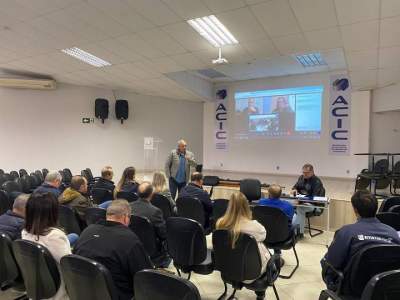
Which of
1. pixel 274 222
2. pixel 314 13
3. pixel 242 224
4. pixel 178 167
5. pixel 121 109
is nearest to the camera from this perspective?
pixel 242 224

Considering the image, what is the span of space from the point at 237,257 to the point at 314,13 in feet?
11.3

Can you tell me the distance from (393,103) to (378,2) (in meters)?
4.46

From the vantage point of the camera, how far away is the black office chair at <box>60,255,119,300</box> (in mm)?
1681

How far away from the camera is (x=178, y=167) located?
6.39m

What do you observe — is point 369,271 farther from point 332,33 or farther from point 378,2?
point 332,33

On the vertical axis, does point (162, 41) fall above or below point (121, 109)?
above

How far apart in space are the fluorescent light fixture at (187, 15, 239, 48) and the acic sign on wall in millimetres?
4105

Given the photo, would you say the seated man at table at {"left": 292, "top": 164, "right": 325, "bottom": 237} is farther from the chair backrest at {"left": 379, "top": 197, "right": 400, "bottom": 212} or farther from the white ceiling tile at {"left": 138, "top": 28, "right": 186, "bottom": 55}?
the white ceiling tile at {"left": 138, "top": 28, "right": 186, "bottom": 55}

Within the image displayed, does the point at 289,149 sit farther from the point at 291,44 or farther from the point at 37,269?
the point at 37,269

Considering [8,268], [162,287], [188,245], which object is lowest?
[8,268]

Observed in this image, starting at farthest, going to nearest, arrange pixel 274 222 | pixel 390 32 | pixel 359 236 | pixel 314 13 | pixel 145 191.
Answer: pixel 390 32
pixel 314 13
pixel 274 222
pixel 145 191
pixel 359 236

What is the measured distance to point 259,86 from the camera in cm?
957

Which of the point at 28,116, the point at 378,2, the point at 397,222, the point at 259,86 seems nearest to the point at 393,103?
the point at 259,86

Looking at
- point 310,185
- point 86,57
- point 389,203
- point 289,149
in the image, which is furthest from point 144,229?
point 289,149
